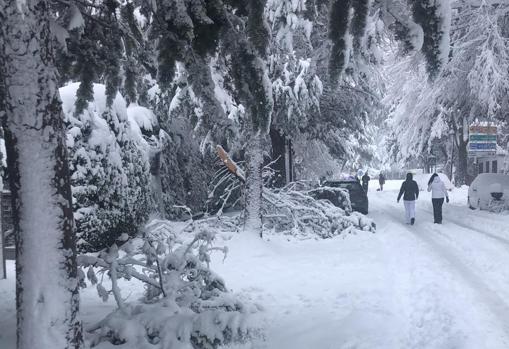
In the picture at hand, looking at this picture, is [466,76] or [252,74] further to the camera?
[466,76]

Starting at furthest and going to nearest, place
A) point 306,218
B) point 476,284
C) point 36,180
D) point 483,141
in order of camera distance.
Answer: point 483,141, point 306,218, point 476,284, point 36,180

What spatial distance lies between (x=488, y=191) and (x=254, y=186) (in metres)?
11.3

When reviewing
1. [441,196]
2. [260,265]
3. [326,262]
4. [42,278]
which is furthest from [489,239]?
[42,278]

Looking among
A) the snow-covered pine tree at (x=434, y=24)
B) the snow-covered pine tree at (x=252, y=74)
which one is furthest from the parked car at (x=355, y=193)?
the snow-covered pine tree at (x=434, y=24)

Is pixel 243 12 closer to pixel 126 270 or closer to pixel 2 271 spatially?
pixel 126 270

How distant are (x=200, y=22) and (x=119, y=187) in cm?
549

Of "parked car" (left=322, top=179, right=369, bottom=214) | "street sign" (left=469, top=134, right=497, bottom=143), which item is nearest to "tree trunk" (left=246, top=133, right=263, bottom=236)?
"parked car" (left=322, top=179, right=369, bottom=214)

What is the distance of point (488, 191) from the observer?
18688 mm

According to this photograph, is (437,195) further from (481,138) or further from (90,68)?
(90,68)

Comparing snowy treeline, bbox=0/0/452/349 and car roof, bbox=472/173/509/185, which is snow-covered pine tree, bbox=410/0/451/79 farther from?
car roof, bbox=472/173/509/185

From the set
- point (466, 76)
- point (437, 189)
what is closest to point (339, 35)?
point (437, 189)

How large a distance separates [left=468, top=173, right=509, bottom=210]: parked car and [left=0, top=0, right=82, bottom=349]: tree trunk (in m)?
17.5

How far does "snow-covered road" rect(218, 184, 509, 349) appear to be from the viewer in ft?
16.4

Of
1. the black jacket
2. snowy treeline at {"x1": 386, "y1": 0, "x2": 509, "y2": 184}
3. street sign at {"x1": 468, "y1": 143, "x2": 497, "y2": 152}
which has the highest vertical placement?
snowy treeline at {"x1": 386, "y1": 0, "x2": 509, "y2": 184}
